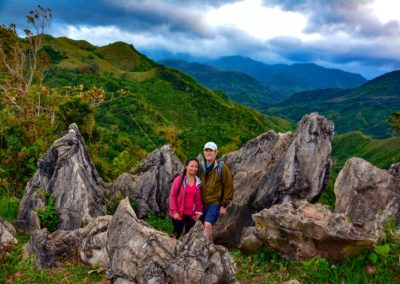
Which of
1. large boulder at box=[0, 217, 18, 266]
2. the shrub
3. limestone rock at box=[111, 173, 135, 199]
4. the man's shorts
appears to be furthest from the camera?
limestone rock at box=[111, 173, 135, 199]

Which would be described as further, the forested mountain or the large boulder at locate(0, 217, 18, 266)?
the forested mountain

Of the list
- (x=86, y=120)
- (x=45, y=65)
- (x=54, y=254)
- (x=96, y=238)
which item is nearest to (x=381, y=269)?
(x=96, y=238)

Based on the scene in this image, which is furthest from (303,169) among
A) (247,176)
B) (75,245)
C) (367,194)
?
(75,245)

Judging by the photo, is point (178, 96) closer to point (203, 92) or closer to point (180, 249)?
point (203, 92)

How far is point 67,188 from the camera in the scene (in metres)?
14.0

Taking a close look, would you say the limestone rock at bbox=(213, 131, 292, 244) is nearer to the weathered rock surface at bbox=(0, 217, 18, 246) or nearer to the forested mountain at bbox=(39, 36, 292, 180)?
the weathered rock surface at bbox=(0, 217, 18, 246)

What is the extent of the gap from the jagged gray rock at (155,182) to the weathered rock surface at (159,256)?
22.1 ft

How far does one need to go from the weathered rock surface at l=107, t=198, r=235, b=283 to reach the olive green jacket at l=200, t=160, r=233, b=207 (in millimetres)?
2221

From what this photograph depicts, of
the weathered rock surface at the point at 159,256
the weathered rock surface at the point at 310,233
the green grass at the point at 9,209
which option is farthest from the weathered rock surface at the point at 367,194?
the green grass at the point at 9,209

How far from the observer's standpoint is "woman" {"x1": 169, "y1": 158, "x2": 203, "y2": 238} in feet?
35.9

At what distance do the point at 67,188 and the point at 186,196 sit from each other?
5.47m

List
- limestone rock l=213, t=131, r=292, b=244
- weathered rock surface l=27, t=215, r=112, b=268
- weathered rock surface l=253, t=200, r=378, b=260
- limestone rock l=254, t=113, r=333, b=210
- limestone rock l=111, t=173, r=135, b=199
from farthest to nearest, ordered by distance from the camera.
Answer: limestone rock l=111, t=173, r=135, b=199 < limestone rock l=213, t=131, r=292, b=244 < limestone rock l=254, t=113, r=333, b=210 < weathered rock surface l=27, t=215, r=112, b=268 < weathered rock surface l=253, t=200, r=378, b=260

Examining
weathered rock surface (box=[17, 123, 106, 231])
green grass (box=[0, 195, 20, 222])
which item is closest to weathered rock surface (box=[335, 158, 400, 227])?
weathered rock surface (box=[17, 123, 106, 231])

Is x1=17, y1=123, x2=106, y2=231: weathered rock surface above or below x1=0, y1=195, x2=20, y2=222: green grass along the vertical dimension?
above
